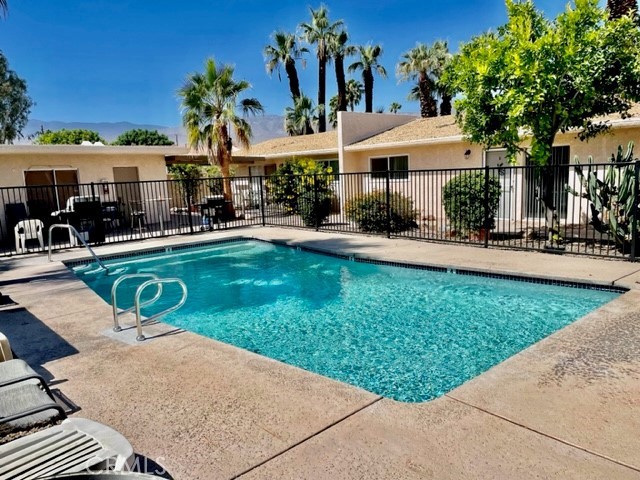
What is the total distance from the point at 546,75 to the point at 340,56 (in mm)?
26205

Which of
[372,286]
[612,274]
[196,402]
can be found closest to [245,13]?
[372,286]

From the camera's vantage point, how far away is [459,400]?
3195mm

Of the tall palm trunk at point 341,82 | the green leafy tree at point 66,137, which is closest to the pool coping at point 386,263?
the tall palm trunk at point 341,82

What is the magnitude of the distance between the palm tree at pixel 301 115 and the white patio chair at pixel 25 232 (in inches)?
988

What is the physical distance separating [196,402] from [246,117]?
1471cm

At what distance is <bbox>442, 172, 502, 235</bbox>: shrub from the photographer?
10.7 m

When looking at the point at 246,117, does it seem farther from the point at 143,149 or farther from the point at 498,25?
the point at 498,25

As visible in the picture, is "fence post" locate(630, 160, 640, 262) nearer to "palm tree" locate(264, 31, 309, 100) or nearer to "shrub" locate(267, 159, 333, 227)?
"shrub" locate(267, 159, 333, 227)

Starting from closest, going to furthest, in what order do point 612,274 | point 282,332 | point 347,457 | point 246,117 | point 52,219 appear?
point 347,457 → point 282,332 → point 612,274 → point 52,219 → point 246,117

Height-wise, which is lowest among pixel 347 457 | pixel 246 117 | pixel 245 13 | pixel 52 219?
pixel 347 457

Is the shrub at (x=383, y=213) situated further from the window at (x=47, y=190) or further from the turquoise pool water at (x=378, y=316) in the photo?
the window at (x=47, y=190)

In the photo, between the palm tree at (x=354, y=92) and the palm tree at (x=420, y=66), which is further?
the palm tree at (x=354, y=92)

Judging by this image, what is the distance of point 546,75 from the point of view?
320 inches

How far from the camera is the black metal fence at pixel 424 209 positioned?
28.0ft
